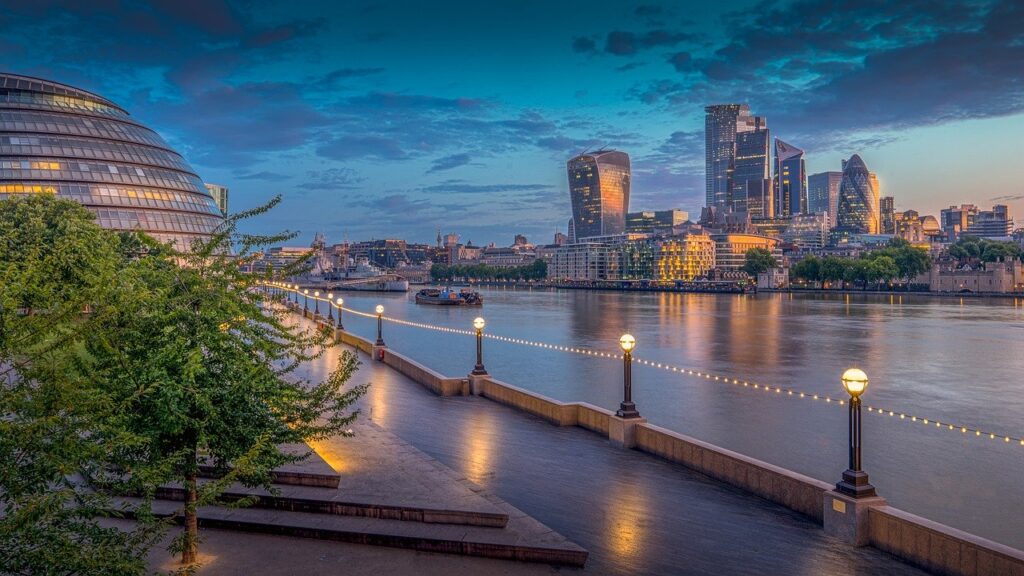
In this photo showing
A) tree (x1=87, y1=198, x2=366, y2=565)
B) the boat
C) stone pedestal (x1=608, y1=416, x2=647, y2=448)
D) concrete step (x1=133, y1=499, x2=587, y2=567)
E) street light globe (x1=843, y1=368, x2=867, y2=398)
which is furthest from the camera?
the boat

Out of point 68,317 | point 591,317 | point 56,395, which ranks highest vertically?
point 68,317

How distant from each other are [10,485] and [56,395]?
792mm

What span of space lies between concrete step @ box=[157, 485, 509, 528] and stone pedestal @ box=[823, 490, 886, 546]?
5392mm

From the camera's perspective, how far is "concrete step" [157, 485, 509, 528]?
1093 centimetres

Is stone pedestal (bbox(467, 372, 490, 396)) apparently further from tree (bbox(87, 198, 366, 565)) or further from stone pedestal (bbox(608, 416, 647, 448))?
tree (bbox(87, 198, 366, 565))

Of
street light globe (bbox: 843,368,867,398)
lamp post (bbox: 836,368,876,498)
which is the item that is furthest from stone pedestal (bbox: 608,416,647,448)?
street light globe (bbox: 843,368,867,398)

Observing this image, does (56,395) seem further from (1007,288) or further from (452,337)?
(1007,288)

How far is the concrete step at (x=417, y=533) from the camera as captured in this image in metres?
9.97

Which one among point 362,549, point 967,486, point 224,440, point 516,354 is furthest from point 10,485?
point 516,354

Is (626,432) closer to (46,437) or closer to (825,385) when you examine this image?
(46,437)

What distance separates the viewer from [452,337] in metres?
72.8

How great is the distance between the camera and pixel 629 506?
12516mm

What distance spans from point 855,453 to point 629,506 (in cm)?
391

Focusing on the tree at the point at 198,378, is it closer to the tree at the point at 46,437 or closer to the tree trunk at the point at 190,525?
the tree trunk at the point at 190,525
